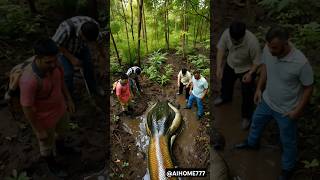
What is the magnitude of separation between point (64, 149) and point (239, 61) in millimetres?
1498

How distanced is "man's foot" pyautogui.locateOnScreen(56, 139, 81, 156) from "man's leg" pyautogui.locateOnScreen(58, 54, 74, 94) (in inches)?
16.7

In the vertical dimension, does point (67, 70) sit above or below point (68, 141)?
above

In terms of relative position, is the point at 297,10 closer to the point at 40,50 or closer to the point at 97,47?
the point at 97,47

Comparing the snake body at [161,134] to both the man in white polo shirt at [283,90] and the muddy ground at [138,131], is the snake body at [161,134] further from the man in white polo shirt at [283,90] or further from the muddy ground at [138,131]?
the man in white polo shirt at [283,90]

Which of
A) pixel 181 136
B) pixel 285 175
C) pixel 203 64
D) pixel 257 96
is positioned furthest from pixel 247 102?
pixel 285 175

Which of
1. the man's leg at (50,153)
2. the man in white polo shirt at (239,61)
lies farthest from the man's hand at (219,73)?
the man's leg at (50,153)

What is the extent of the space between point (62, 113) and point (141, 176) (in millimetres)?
734

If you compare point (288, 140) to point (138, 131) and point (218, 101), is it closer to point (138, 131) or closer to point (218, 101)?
point (218, 101)

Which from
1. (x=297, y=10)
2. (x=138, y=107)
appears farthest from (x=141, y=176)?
(x=297, y=10)

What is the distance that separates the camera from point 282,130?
113 inches

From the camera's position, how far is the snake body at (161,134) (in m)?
2.84

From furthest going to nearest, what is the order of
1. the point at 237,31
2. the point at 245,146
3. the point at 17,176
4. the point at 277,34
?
1. the point at 17,176
2. the point at 245,146
3. the point at 237,31
4. the point at 277,34

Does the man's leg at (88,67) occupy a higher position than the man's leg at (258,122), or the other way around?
the man's leg at (88,67)

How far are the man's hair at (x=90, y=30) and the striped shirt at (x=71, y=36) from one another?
0.04 meters
